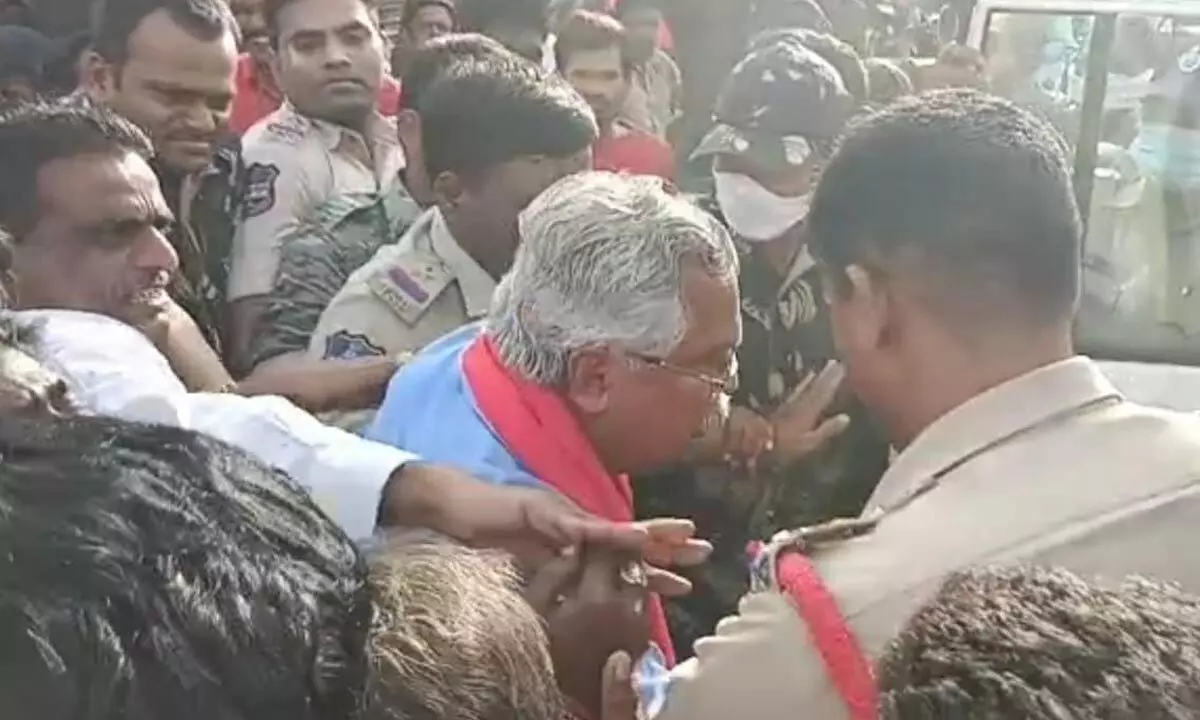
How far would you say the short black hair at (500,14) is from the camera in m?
4.00

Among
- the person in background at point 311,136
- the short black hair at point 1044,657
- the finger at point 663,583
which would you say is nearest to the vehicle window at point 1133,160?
the person in background at point 311,136

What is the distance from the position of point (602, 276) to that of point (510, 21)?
2.24m

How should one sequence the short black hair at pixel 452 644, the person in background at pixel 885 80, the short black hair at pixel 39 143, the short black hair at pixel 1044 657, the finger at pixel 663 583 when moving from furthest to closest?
the person in background at pixel 885 80 → the short black hair at pixel 39 143 → the finger at pixel 663 583 → the short black hair at pixel 452 644 → the short black hair at pixel 1044 657

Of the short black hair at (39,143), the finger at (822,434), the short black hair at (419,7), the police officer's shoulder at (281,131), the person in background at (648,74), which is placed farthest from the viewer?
the person in background at (648,74)

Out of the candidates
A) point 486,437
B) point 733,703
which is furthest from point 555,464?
point 733,703

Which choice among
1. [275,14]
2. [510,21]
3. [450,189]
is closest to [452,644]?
[450,189]

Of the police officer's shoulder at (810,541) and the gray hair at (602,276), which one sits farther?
the gray hair at (602,276)

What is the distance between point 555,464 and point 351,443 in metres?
0.28

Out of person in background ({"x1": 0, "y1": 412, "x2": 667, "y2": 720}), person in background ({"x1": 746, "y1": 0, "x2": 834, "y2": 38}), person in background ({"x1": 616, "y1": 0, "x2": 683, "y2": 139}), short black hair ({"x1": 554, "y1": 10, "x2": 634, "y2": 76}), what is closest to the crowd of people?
person in background ({"x1": 0, "y1": 412, "x2": 667, "y2": 720})

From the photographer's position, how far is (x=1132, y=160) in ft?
15.0

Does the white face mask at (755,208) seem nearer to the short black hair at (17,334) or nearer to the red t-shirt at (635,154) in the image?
the red t-shirt at (635,154)

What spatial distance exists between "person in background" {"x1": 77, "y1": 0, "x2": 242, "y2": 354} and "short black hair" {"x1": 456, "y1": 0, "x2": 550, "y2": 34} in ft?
3.69

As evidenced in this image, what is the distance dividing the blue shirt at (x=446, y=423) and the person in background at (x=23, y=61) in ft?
4.57

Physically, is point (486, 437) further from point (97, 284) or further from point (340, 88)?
point (340, 88)
